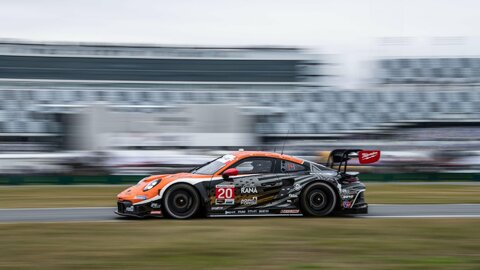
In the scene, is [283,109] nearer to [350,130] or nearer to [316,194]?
[350,130]

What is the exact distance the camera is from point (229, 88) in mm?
78875

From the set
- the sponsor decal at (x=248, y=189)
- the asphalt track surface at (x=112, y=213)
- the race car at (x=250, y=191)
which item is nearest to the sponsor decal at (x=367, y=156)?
the race car at (x=250, y=191)

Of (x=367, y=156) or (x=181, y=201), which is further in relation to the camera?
(x=367, y=156)

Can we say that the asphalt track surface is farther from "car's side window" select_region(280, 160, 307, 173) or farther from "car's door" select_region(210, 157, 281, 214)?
"car's side window" select_region(280, 160, 307, 173)

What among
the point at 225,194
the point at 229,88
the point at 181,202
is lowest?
the point at 181,202

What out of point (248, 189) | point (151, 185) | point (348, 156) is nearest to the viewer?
point (151, 185)

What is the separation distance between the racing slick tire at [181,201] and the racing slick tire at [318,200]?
172 cm

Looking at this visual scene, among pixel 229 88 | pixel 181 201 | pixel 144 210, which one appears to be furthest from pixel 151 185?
pixel 229 88

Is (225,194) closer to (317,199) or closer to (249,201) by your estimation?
(249,201)

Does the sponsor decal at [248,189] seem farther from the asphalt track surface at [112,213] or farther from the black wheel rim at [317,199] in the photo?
the asphalt track surface at [112,213]

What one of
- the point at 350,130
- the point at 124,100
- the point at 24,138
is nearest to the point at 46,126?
the point at 24,138

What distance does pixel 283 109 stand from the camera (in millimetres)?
71688

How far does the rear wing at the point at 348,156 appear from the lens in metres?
10.9

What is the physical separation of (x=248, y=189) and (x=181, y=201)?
1.06m
